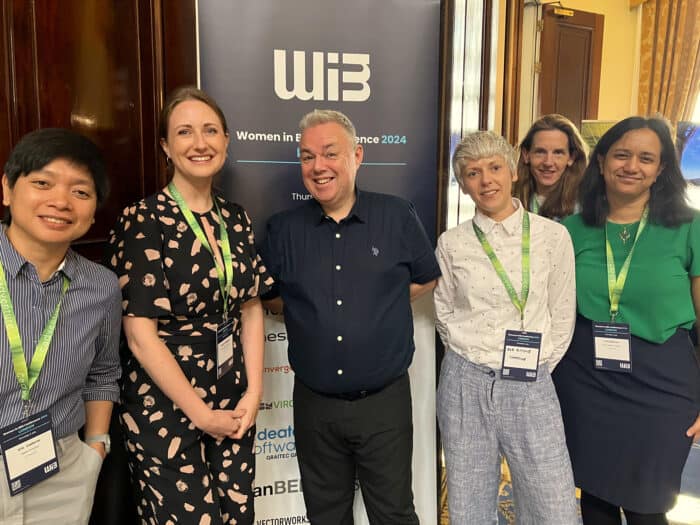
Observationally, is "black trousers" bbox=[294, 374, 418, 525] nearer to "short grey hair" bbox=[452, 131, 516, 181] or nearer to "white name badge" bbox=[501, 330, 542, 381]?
"white name badge" bbox=[501, 330, 542, 381]

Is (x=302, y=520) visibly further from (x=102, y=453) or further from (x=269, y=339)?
(x=102, y=453)

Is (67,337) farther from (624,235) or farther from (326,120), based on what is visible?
(624,235)

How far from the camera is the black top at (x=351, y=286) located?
1.80 m

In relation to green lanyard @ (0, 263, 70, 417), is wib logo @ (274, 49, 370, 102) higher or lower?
higher

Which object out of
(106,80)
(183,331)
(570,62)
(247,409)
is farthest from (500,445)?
(570,62)

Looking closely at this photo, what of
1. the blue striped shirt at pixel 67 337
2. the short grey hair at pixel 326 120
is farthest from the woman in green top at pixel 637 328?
the blue striped shirt at pixel 67 337

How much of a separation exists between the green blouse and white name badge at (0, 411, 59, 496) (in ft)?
5.31

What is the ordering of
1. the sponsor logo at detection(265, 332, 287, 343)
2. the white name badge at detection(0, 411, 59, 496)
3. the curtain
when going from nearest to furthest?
the white name badge at detection(0, 411, 59, 496), the sponsor logo at detection(265, 332, 287, 343), the curtain

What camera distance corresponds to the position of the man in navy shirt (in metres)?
1.80

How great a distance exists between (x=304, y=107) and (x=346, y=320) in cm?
88

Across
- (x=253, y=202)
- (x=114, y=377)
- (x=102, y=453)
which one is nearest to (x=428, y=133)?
(x=253, y=202)

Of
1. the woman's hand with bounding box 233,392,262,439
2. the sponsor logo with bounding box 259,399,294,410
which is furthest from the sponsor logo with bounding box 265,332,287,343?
the woman's hand with bounding box 233,392,262,439

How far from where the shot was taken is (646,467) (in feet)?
5.84

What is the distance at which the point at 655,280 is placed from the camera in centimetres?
176
